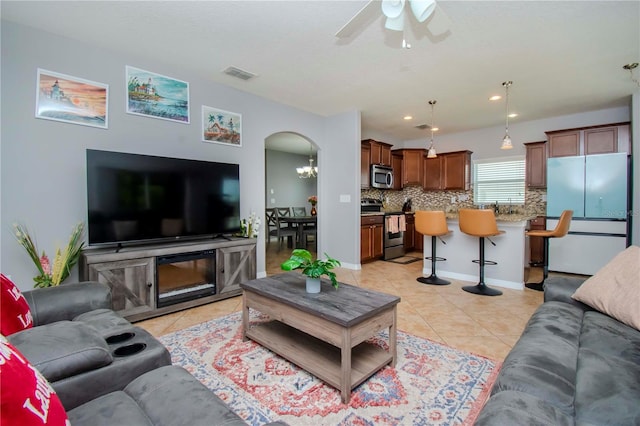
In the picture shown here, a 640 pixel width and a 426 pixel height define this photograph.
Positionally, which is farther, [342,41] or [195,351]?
[342,41]

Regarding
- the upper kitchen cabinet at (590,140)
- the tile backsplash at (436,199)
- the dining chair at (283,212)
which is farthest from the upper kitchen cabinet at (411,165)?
the dining chair at (283,212)

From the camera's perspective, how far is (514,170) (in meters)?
6.09

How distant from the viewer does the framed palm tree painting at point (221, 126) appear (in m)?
3.84

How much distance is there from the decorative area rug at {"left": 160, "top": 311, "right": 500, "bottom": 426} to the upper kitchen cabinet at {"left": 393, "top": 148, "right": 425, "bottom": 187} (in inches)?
199

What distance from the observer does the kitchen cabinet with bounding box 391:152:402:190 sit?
22.4 ft

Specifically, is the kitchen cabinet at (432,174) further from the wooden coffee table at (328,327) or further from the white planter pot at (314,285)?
the white planter pot at (314,285)

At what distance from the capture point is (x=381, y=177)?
630cm

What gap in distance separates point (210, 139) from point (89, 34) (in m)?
1.50

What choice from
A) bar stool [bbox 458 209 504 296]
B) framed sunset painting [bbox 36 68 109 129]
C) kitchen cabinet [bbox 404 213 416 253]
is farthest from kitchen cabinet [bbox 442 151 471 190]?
framed sunset painting [bbox 36 68 109 129]

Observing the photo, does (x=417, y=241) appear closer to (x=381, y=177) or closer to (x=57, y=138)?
(x=381, y=177)

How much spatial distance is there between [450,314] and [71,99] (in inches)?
171

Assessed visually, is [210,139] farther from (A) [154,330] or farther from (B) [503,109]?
(B) [503,109]

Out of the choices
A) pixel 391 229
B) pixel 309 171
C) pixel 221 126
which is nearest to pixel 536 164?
pixel 391 229

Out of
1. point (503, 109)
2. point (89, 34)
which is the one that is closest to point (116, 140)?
point (89, 34)
